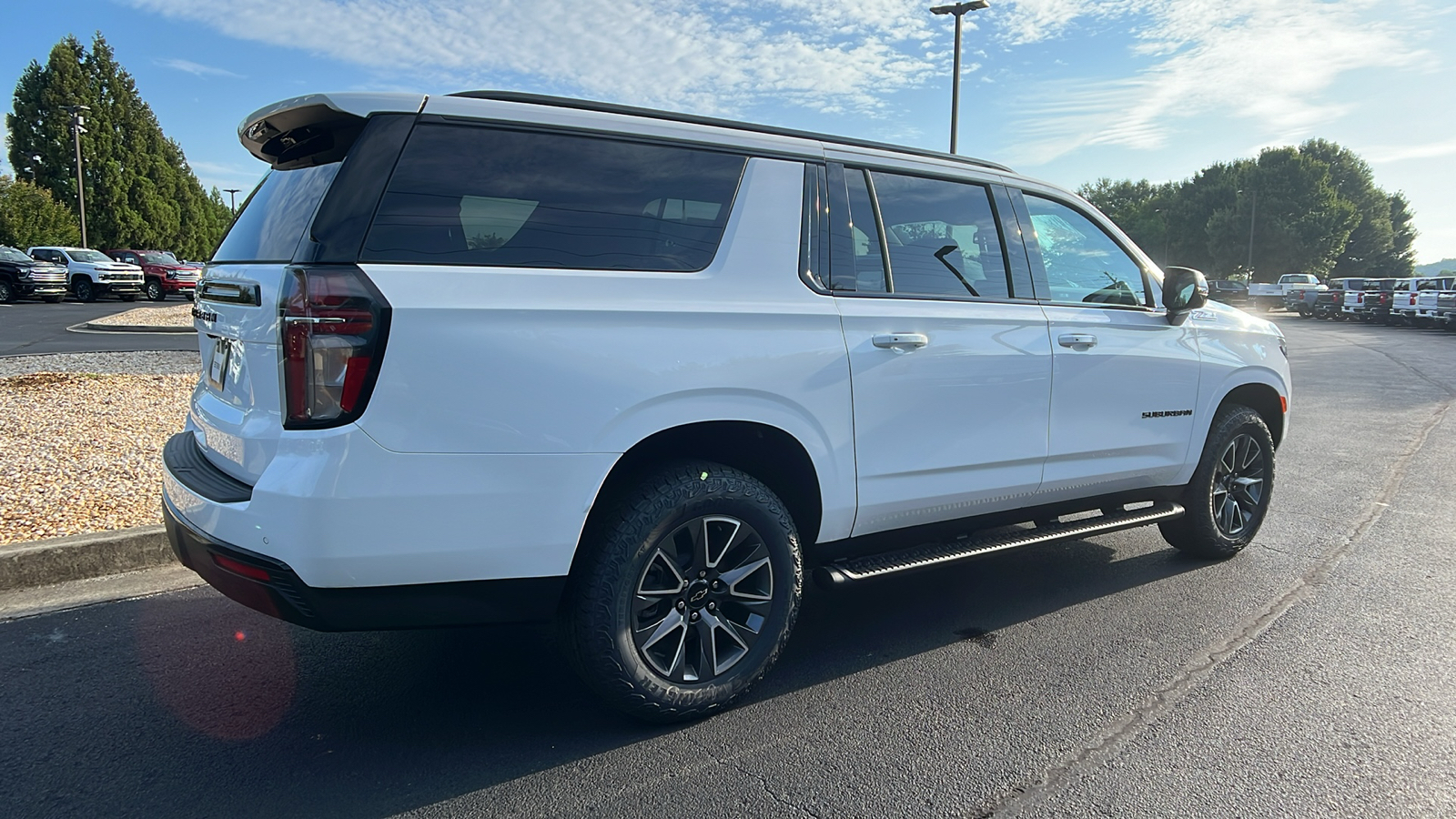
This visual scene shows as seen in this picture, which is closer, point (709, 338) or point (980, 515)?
point (709, 338)

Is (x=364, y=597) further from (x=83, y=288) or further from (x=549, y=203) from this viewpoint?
(x=83, y=288)

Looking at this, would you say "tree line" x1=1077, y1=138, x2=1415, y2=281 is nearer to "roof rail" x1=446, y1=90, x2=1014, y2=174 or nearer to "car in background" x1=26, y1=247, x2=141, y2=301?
"car in background" x1=26, y1=247, x2=141, y2=301

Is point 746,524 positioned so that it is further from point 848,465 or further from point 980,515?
point 980,515

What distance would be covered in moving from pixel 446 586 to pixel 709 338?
3.50ft

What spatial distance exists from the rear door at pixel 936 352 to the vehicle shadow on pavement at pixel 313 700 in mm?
663

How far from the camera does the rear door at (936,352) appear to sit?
10.7ft

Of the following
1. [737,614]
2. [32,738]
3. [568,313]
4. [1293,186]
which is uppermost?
[1293,186]

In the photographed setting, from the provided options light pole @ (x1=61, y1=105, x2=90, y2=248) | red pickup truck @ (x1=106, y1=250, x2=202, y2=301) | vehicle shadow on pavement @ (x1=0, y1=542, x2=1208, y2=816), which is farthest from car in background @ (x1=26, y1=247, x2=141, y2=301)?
vehicle shadow on pavement @ (x1=0, y1=542, x2=1208, y2=816)

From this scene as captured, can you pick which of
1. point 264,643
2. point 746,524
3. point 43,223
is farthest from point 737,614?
point 43,223

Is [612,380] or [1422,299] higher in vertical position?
[1422,299]

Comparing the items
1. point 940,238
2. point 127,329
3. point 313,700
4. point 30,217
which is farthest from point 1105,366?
point 30,217

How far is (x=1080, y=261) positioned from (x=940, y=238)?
0.96 metres

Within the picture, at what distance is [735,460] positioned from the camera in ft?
10.3

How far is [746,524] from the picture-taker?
299cm
